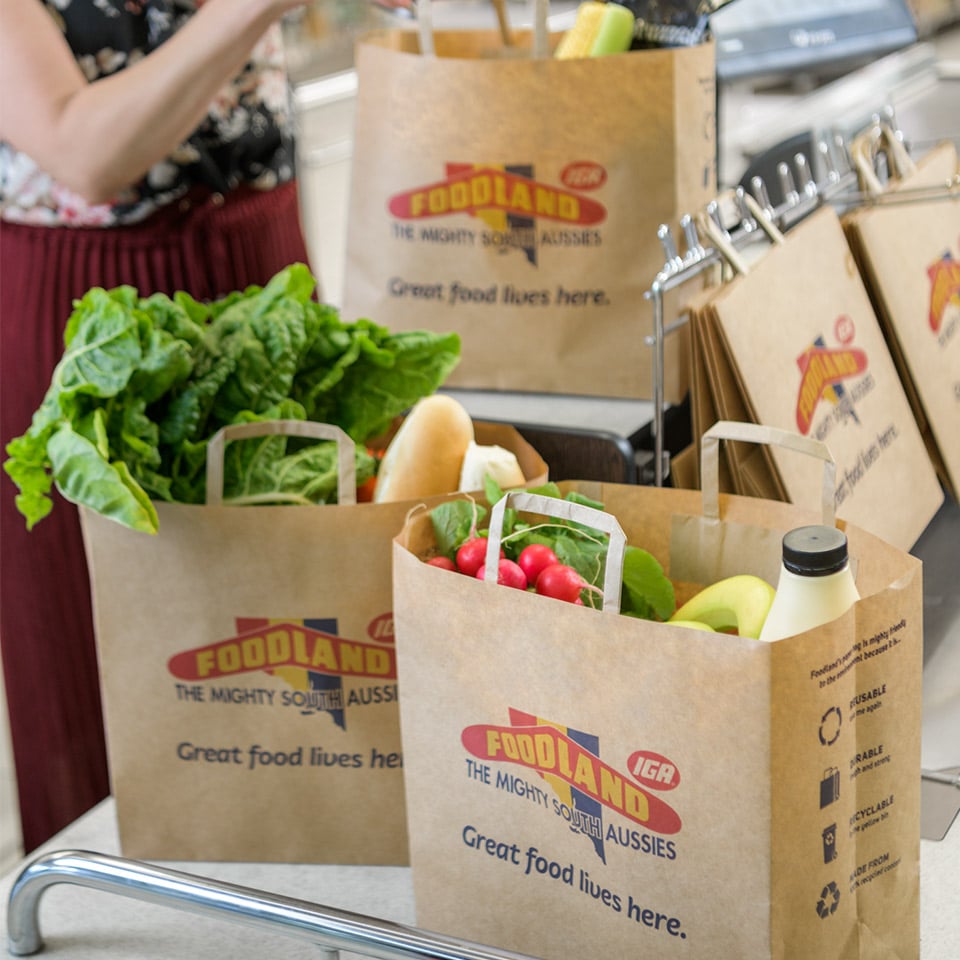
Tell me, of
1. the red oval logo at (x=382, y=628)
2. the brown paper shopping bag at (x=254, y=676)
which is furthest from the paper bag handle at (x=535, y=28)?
the red oval logo at (x=382, y=628)

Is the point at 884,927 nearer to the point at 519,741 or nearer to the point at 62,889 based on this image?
the point at 519,741

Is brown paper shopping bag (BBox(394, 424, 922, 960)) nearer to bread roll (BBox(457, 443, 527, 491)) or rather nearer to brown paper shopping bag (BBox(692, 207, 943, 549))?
bread roll (BBox(457, 443, 527, 491))

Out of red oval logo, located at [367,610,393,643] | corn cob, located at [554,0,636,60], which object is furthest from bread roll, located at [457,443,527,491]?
corn cob, located at [554,0,636,60]

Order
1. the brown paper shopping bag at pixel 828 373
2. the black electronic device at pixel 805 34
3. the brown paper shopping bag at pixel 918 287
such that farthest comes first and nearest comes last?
the black electronic device at pixel 805 34 < the brown paper shopping bag at pixel 918 287 < the brown paper shopping bag at pixel 828 373

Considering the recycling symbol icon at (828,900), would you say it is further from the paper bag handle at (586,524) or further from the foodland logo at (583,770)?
the paper bag handle at (586,524)

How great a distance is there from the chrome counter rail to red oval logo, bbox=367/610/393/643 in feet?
0.65

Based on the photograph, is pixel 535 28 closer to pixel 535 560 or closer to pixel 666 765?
pixel 535 560

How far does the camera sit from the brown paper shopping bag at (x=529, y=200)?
1.17 metres

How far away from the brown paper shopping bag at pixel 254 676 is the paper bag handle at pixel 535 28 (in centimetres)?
49

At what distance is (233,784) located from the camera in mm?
955

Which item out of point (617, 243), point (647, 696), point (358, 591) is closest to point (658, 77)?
point (617, 243)

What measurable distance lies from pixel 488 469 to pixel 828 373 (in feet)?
1.25

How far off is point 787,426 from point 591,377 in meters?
0.27

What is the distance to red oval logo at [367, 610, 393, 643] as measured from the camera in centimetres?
89
